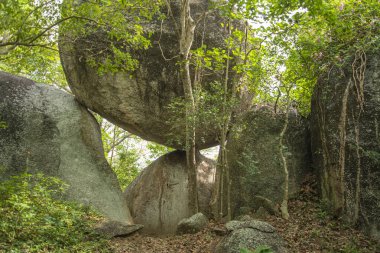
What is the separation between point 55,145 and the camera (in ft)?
39.9

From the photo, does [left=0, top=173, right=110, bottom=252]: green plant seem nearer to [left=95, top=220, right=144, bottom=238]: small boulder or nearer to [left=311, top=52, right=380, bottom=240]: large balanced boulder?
[left=95, top=220, right=144, bottom=238]: small boulder

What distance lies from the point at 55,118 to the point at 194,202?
5815mm

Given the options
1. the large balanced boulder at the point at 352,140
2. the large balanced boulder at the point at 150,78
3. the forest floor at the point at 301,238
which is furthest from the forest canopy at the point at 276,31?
the forest floor at the point at 301,238

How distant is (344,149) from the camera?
8320 millimetres

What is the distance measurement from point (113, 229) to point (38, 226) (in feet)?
9.10

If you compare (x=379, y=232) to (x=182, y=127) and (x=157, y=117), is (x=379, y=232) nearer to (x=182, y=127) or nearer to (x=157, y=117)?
(x=182, y=127)

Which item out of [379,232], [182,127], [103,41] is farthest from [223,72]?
[379,232]

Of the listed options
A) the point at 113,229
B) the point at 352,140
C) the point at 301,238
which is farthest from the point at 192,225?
the point at 352,140

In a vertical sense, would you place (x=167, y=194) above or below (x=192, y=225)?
above

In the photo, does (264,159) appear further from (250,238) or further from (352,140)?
(250,238)

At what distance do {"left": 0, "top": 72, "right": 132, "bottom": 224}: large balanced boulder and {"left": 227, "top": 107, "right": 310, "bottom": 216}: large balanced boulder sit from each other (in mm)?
4089

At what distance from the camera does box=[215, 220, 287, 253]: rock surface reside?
283 inches

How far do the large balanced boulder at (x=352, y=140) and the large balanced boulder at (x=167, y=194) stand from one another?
5.43 meters

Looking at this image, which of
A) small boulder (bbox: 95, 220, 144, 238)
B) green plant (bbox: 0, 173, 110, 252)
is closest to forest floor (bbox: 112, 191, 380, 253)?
small boulder (bbox: 95, 220, 144, 238)
